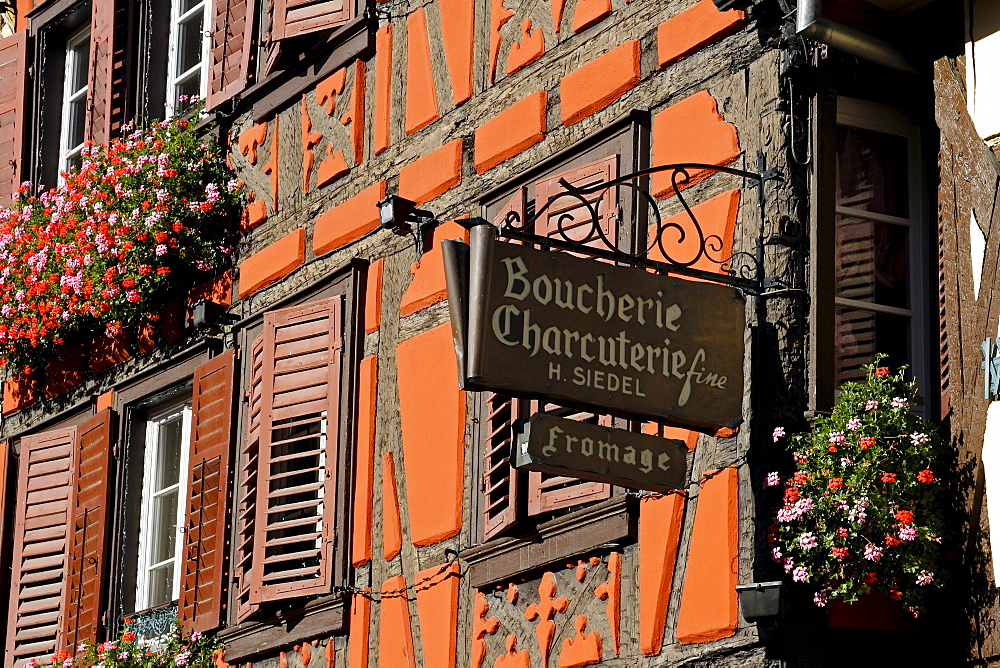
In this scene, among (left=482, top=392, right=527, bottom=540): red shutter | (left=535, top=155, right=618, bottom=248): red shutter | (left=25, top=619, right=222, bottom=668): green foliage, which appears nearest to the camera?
(left=535, top=155, right=618, bottom=248): red shutter

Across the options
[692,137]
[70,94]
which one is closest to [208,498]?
[692,137]

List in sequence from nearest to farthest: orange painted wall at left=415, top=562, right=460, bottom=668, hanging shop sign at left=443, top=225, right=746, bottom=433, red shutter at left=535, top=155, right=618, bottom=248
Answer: hanging shop sign at left=443, top=225, right=746, bottom=433 < red shutter at left=535, top=155, right=618, bottom=248 < orange painted wall at left=415, top=562, right=460, bottom=668

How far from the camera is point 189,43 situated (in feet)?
37.6

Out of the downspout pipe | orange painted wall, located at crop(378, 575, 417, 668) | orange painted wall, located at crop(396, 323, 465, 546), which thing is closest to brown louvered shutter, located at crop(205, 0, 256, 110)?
orange painted wall, located at crop(396, 323, 465, 546)

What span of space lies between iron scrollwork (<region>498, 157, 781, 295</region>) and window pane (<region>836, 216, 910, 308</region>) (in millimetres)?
358

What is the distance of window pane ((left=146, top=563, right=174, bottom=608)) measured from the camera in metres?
10.3

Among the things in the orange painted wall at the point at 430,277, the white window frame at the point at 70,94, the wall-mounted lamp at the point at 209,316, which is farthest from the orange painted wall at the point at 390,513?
the white window frame at the point at 70,94

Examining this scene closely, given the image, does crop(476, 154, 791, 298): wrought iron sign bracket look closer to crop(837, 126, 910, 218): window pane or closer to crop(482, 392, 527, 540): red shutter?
crop(837, 126, 910, 218): window pane

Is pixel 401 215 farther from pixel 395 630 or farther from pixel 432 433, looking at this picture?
pixel 395 630

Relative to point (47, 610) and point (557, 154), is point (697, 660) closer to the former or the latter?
point (557, 154)

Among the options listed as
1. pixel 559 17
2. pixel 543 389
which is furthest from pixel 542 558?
pixel 559 17

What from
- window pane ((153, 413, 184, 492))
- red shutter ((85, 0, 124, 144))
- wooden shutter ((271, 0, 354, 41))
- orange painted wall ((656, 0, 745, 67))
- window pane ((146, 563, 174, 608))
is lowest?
window pane ((146, 563, 174, 608))

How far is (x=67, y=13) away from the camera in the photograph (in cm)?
1242

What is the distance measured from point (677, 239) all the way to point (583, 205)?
664 millimetres
